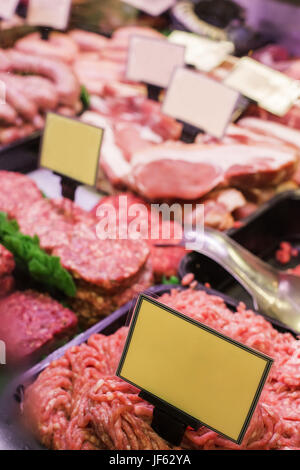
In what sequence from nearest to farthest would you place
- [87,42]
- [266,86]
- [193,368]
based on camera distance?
[193,368] → [266,86] → [87,42]

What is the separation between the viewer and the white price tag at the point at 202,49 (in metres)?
2.97

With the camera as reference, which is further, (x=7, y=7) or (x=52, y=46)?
(x=52, y=46)

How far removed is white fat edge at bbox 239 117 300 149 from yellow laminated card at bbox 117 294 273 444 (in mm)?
1700

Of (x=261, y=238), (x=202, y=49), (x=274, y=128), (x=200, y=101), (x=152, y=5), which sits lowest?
(x=261, y=238)

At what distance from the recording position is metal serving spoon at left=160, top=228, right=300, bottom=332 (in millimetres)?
1717

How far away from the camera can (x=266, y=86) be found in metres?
2.77

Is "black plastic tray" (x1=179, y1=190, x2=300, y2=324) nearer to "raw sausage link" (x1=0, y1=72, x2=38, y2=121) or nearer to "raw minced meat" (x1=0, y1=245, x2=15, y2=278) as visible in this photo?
"raw minced meat" (x1=0, y1=245, x2=15, y2=278)

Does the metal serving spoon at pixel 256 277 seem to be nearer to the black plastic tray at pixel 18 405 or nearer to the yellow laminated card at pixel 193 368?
the black plastic tray at pixel 18 405

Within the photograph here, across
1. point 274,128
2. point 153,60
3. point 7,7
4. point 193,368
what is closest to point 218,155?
point 274,128

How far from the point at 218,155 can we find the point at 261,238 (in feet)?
1.36

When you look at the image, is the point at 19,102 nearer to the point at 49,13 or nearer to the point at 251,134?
the point at 49,13

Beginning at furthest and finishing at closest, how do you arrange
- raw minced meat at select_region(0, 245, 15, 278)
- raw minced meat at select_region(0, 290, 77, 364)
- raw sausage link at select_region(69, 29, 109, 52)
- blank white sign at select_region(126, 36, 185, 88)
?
raw sausage link at select_region(69, 29, 109, 52), blank white sign at select_region(126, 36, 185, 88), raw minced meat at select_region(0, 245, 15, 278), raw minced meat at select_region(0, 290, 77, 364)

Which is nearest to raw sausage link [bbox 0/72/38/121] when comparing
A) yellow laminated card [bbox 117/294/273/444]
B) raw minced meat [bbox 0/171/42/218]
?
raw minced meat [bbox 0/171/42/218]

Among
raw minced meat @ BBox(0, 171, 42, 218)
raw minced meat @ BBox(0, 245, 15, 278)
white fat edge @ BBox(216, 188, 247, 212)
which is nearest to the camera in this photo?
raw minced meat @ BBox(0, 245, 15, 278)
